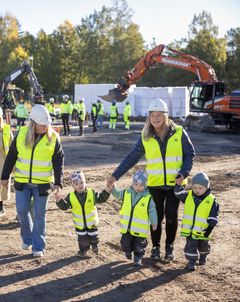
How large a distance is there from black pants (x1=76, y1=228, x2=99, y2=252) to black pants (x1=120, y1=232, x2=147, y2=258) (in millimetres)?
453

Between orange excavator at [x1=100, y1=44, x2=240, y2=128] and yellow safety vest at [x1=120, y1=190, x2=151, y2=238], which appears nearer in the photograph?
yellow safety vest at [x1=120, y1=190, x2=151, y2=238]

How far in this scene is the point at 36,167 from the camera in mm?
5906

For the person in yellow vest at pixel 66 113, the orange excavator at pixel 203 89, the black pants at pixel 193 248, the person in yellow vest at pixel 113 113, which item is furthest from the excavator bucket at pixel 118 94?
the black pants at pixel 193 248

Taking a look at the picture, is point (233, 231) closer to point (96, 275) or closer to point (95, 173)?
point (96, 275)

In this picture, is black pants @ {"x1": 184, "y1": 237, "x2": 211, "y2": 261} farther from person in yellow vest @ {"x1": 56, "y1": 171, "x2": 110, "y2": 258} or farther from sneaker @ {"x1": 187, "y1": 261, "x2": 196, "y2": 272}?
person in yellow vest @ {"x1": 56, "y1": 171, "x2": 110, "y2": 258}

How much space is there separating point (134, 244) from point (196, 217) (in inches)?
30.9

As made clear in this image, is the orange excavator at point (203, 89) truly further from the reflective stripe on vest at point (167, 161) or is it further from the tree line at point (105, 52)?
the tree line at point (105, 52)

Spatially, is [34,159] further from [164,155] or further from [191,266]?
[191,266]

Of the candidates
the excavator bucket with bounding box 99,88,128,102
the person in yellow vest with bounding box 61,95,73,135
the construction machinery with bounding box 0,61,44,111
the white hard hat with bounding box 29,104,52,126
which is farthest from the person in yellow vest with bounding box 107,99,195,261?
the construction machinery with bounding box 0,61,44,111

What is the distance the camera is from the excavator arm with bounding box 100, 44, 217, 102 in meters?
27.4

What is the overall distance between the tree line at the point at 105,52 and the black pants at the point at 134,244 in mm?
47549

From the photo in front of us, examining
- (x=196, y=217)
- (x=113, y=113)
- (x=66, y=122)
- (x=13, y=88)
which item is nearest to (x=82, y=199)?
(x=196, y=217)

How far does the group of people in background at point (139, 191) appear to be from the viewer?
18.6 ft

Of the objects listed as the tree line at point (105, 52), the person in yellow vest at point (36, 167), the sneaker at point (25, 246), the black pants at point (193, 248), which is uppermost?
the tree line at point (105, 52)
